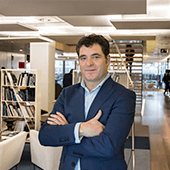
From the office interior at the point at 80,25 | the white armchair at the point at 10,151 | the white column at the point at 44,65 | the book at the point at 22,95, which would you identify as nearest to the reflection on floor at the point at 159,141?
the office interior at the point at 80,25

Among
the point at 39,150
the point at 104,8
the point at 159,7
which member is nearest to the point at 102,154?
the point at 39,150

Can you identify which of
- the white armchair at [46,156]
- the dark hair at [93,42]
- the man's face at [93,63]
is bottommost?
the white armchair at [46,156]

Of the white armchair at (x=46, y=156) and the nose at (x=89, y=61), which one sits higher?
the nose at (x=89, y=61)

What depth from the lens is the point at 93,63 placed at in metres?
1.90

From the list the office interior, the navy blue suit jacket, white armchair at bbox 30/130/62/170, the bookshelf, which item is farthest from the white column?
the navy blue suit jacket

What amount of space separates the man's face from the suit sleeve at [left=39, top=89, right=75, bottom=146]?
0.26 m

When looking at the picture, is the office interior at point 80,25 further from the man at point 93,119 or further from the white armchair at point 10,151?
the man at point 93,119

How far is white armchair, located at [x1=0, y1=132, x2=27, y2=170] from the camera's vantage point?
11.1ft

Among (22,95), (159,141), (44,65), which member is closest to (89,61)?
(22,95)

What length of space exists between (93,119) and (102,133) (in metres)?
0.12

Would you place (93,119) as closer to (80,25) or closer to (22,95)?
(22,95)

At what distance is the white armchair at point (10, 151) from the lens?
3.39m

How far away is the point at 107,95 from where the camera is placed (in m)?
1.85

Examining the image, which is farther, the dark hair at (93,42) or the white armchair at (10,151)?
the white armchair at (10,151)
